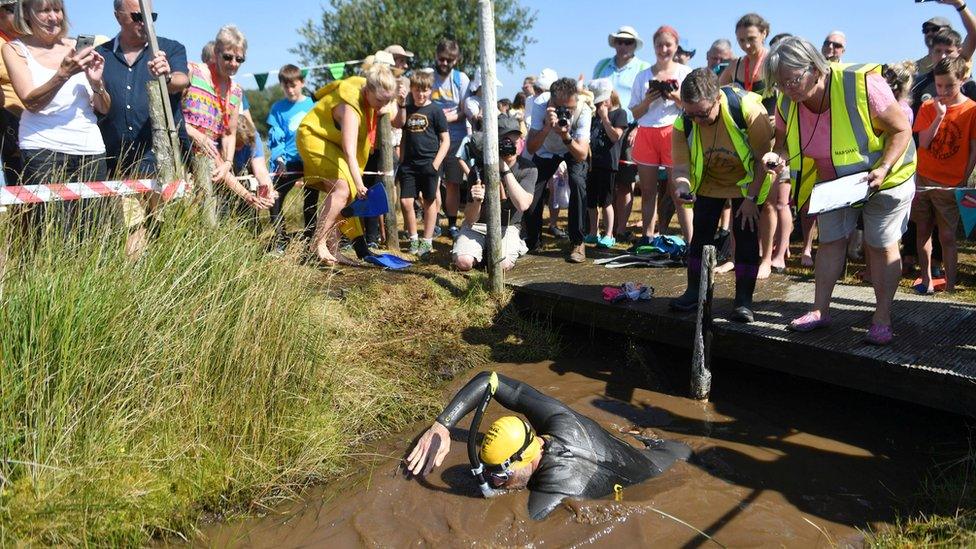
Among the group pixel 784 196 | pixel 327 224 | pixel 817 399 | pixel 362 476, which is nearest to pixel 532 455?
pixel 362 476

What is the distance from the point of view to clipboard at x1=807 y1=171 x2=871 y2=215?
4.12 meters

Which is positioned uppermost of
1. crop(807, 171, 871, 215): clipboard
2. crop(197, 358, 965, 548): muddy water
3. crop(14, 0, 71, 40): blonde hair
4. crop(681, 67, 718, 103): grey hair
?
crop(14, 0, 71, 40): blonde hair

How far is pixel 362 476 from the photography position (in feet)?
13.6

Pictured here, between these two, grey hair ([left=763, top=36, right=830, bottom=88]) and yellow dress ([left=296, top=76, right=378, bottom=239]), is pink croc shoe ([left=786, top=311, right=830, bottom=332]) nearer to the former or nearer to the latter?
grey hair ([left=763, top=36, right=830, bottom=88])

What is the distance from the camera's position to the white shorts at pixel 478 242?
22.7 ft

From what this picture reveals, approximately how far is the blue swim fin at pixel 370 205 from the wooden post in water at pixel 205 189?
1.77 m

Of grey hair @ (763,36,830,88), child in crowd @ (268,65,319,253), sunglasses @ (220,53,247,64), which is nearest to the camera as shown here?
grey hair @ (763,36,830,88)

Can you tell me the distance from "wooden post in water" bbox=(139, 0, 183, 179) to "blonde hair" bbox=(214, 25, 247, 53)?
3.22 feet

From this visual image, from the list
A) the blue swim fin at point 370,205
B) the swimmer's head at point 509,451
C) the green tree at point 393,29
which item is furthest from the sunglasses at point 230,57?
the green tree at point 393,29

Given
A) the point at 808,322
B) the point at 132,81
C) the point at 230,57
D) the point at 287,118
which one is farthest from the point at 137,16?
the point at 808,322

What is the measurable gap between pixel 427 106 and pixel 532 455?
500 centimetres

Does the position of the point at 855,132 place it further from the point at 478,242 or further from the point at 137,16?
the point at 137,16

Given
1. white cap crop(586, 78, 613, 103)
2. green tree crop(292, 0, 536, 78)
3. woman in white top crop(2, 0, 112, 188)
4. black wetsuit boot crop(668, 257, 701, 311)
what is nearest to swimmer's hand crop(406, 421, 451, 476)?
black wetsuit boot crop(668, 257, 701, 311)

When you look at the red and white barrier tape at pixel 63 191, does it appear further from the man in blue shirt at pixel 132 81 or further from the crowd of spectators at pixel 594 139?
the man in blue shirt at pixel 132 81
